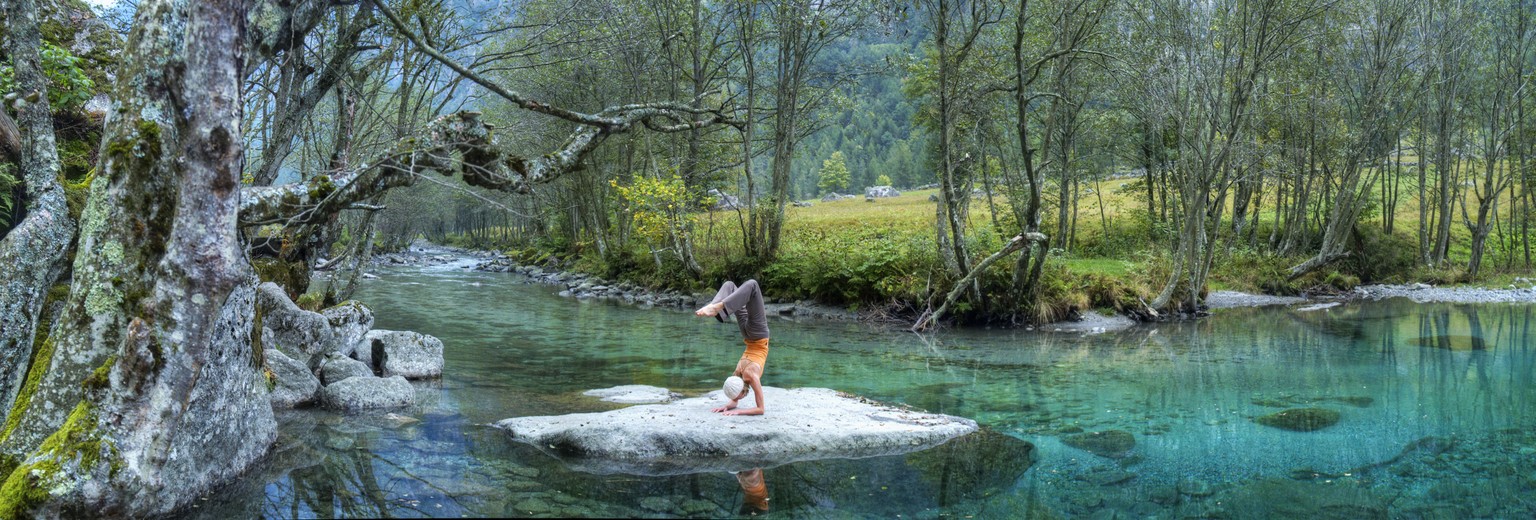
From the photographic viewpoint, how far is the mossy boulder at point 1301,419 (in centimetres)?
1109

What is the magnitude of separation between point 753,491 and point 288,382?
7.15m

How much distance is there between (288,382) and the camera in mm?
11430

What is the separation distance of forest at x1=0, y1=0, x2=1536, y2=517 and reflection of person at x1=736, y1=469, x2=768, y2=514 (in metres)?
3.74

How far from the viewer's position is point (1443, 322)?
23734mm

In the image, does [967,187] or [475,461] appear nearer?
[475,461]

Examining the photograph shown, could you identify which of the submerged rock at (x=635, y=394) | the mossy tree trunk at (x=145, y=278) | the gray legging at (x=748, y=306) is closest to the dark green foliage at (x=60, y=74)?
the mossy tree trunk at (x=145, y=278)

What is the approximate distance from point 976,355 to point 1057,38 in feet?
32.7

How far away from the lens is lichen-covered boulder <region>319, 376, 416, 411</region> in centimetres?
1126

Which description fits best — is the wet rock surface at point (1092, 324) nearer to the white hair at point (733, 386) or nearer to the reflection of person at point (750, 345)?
the reflection of person at point (750, 345)

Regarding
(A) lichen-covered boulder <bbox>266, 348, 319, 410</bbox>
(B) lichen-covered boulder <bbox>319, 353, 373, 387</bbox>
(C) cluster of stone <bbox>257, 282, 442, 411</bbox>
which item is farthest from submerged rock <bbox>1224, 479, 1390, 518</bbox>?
(B) lichen-covered boulder <bbox>319, 353, 373, 387</bbox>

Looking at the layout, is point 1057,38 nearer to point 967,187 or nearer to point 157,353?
point 967,187

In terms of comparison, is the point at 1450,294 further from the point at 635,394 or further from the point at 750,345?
the point at 750,345

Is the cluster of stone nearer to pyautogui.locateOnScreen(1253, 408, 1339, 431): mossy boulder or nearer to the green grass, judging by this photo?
pyautogui.locateOnScreen(1253, 408, 1339, 431): mossy boulder

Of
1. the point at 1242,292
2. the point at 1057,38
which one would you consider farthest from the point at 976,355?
the point at 1242,292
